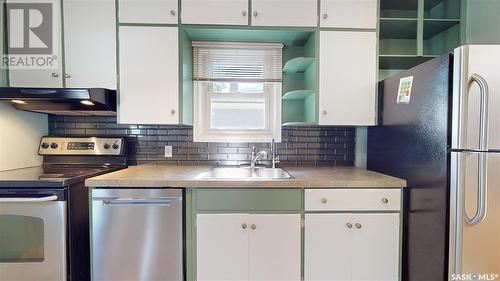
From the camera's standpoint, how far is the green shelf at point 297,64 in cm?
200

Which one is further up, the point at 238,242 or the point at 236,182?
the point at 236,182

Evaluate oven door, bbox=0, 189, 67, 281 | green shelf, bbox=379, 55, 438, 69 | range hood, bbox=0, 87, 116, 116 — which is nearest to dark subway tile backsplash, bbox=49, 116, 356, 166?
range hood, bbox=0, 87, 116, 116

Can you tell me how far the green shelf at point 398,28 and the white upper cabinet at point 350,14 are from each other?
A: 104 millimetres

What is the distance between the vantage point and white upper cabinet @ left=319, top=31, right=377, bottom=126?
1.96 meters

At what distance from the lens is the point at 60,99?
71.2 inches

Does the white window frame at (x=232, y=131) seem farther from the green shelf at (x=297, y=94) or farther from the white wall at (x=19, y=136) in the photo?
the white wall at (x=19, y=136)

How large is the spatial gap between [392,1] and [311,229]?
6.12ft

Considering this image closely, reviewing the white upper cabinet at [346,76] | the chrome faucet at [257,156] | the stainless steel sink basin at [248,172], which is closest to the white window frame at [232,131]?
the chrome faucet at [257,156]

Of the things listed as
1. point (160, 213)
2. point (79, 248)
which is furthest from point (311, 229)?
point (79, 248)

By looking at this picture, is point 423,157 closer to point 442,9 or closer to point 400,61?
point 400,61

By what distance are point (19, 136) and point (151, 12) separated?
1.40 meters

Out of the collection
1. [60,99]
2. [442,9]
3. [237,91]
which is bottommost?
[60,99]

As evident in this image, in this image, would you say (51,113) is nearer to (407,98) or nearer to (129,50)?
(129,50)

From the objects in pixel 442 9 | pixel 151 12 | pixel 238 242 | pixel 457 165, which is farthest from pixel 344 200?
pixel 151 12
